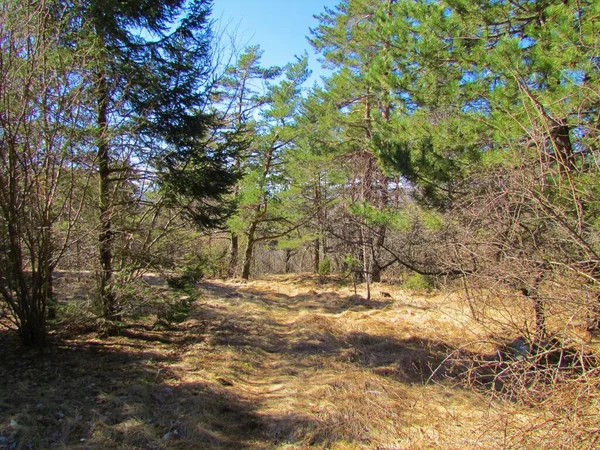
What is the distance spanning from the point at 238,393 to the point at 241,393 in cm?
4

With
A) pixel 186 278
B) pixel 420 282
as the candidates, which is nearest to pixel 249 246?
pixel 420 282

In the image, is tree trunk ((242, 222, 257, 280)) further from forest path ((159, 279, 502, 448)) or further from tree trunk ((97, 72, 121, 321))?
tree trunk ((97, 72, 121, 321))

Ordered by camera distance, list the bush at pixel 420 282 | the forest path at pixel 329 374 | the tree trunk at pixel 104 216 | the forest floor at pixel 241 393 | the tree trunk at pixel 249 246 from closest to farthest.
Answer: the forest floor at pixel 241 393 < the forest path at pixel 329 374 < the tree trunk at pixel 104 216 < the bush at pixel 420 282 < the tree trunk at pixel 249 246

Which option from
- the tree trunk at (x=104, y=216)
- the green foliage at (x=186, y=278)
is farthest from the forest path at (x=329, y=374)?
the tree trunk at (x=104, y=216)

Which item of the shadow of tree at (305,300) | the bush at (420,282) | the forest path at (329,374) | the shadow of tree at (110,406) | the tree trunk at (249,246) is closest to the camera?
the shadow of tree at (110,406)

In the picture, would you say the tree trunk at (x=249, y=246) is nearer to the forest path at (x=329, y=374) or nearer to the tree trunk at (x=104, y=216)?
the forest path at (x=329, y=374)

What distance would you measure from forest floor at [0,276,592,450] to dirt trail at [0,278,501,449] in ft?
0.05

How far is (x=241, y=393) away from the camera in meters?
4.47

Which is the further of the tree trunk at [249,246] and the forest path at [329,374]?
the tree trunk at [249,246]

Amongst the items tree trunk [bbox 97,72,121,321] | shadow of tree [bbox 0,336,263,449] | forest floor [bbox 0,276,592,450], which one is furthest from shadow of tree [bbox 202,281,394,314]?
shadow of tree [bbox 0,336,263,449]

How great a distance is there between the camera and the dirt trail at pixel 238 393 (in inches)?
126

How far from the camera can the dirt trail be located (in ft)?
10.5

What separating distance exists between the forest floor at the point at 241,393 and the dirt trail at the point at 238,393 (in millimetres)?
16

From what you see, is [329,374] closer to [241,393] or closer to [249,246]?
[241,393]
